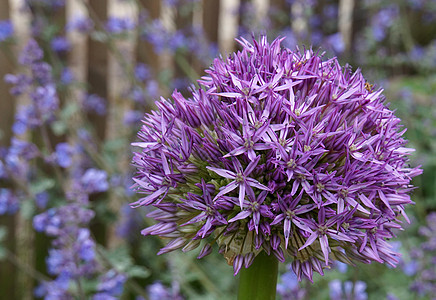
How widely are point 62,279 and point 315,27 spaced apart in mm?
3747

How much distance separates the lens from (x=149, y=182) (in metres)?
1.06

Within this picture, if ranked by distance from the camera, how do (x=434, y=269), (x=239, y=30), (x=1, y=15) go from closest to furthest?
(x=434, y=269), (x=1, y=15), (x=239, y=30)

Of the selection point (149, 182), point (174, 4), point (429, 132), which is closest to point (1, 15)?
point (174, 4)

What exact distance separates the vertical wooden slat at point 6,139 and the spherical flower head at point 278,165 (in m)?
2.42

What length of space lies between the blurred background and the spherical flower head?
1.94 ft

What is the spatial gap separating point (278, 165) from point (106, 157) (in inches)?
78.8

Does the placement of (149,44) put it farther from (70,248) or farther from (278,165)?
(278,165)

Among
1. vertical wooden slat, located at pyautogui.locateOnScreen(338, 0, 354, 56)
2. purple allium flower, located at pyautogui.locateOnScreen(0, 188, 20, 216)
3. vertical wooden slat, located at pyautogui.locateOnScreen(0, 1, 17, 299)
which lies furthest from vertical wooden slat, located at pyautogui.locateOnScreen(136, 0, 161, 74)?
vertical wooden slat, located at pyautogui.locateOnScreen(338, 0, 354, 56)

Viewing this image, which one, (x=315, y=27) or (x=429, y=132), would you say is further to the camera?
(x=315, y=27)

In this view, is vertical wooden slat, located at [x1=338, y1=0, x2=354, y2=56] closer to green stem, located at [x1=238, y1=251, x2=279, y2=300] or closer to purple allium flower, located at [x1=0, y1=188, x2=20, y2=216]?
purple allium flower, located at [x1=0, y1=188, x2=20, y2=216]

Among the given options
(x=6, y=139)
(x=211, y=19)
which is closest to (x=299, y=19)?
(x=211, y=19)

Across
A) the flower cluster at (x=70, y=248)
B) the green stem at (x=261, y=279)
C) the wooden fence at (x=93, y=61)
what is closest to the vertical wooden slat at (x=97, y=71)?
the wooden fence at (x=93, y=61)

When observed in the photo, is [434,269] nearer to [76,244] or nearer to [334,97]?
[334,97]

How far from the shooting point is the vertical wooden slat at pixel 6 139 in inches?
124
